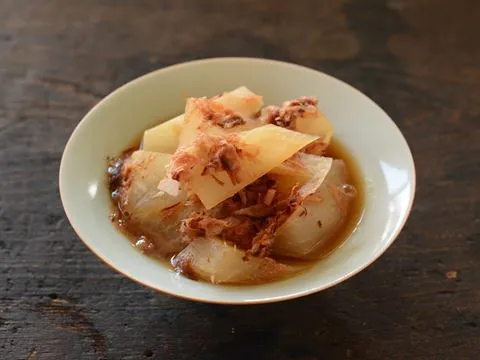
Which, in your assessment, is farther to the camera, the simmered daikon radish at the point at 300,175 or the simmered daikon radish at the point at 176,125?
the simmered daikon radish at the point at 176,125

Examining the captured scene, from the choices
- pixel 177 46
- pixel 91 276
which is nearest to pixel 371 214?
pixel 91 276

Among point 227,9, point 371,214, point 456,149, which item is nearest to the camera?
point 371,214

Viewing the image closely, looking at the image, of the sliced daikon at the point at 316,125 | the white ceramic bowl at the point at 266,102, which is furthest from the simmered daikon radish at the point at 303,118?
the white ceramic bowl at the point at 266,102

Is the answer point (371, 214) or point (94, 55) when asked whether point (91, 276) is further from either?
point (94, 55)

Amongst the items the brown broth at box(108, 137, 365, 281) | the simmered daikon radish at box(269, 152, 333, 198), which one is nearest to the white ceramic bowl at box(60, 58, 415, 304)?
the brown broth at box(108, 137, 365, 281)

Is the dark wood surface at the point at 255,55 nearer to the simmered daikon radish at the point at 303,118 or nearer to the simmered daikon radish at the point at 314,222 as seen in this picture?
the simmered daikon radish at the point at 314,222

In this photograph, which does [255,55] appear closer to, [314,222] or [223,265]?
[314,222]

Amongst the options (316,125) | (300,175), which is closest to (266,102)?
(316,125)
